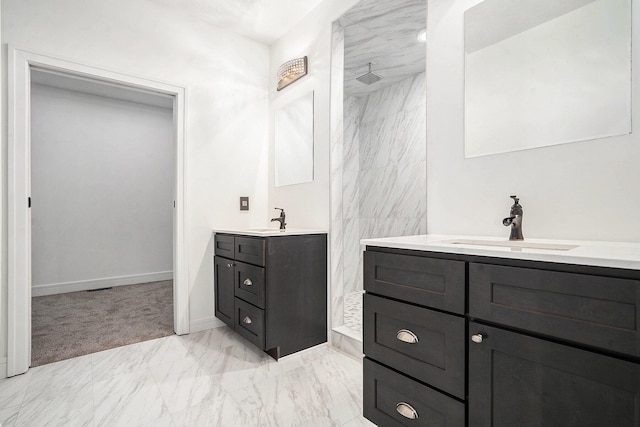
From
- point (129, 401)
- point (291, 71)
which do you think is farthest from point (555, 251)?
point (291, 71)

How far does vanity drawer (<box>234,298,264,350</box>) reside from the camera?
2.09 meters

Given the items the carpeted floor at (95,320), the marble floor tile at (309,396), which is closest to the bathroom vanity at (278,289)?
the marble floor tile at (309,396)

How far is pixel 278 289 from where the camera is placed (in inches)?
82.6

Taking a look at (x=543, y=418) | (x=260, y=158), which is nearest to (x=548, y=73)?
(x=543, y=418)

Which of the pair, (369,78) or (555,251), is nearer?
(555,251)

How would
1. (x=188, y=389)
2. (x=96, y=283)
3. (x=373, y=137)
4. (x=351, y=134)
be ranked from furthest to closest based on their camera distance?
(x=96, y=283), (x=351, y=134), (x=373, y=137), (x=188, y=389)

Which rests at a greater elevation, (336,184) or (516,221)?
(336,184)

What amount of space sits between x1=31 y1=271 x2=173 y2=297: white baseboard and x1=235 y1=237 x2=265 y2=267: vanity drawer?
2796 millimetres

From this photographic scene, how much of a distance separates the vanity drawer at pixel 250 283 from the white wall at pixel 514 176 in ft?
3.76

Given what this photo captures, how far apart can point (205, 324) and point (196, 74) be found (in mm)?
2184

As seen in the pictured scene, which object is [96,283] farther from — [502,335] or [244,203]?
[502,335]

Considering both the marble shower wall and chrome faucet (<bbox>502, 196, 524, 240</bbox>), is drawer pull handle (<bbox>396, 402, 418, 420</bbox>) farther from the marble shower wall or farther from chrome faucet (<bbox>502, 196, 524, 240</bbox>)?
the marble shower wall

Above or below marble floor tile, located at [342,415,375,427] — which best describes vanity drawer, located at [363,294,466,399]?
above

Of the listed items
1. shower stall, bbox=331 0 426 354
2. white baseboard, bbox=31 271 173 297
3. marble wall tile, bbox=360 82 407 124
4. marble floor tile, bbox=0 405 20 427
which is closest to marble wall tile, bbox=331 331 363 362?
shower stall, bbox=331 0 426 354
